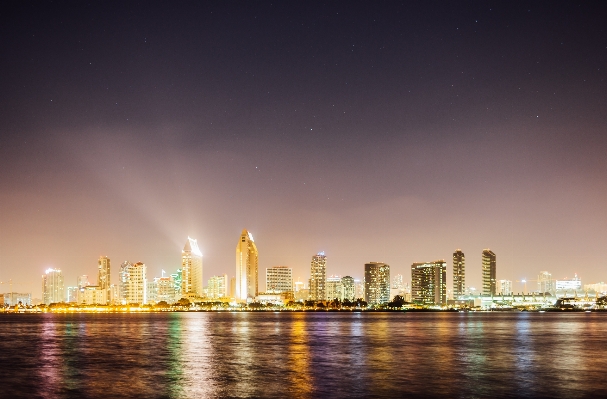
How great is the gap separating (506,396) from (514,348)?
121ft

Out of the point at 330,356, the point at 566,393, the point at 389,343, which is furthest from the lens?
the point at 389,343

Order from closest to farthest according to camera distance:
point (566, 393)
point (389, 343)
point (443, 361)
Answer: point (566, 393) < point (443, 361) < point (389, 343)

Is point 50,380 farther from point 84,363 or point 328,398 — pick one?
point 328,398

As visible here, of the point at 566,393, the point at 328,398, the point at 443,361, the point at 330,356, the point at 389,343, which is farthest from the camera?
the point at 389,343

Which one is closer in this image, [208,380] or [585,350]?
[208,380]

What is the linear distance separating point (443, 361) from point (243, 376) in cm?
2056

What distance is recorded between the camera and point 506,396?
42281 mm

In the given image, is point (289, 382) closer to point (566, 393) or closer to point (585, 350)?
point (566, 393)

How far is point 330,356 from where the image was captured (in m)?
66.6

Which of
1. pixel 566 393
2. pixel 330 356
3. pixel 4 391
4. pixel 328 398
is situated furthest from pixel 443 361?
pixel 4 391

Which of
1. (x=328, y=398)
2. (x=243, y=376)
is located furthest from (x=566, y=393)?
(x=243, y=376)

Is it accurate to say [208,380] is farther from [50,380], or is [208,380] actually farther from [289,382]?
[50,380]

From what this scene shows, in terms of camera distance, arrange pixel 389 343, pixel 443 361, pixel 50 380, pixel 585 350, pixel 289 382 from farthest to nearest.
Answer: pixel 389 343, pixel 585 350, pixel 443 361, pixel 50 380, pixel 289 382

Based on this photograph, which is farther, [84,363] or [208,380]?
[84,363]
